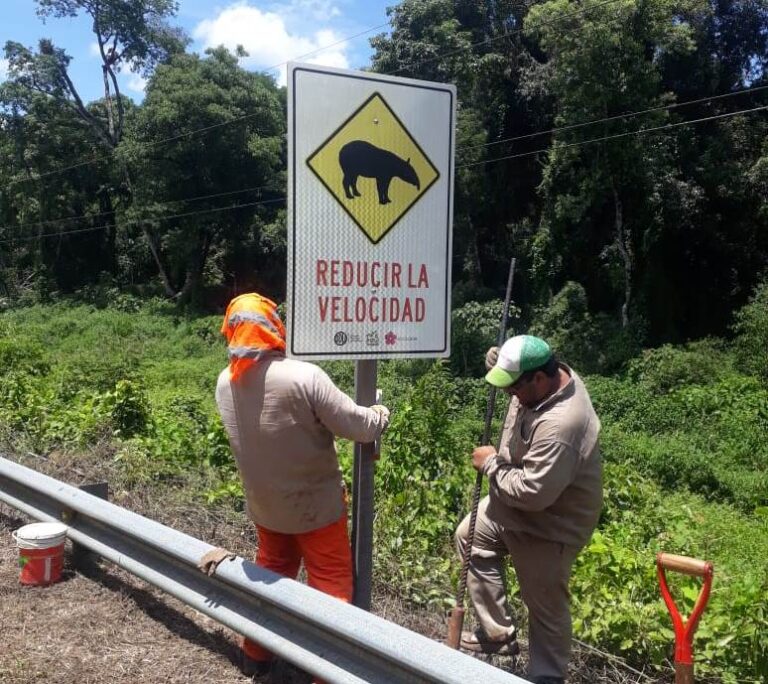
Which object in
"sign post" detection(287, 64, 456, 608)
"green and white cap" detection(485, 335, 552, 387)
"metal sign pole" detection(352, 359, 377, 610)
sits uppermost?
"sign post" detection(287, 64, 456, 608)

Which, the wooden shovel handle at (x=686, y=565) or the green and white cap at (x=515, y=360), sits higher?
the green and white cap at (x=515, y=360)

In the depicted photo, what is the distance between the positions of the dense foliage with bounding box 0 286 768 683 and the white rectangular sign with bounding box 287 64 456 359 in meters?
1.46

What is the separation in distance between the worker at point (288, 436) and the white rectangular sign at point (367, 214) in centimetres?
24

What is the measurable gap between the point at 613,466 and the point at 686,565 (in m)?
3.23

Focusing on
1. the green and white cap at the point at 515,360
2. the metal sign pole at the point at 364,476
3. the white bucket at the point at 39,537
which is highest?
the green and white cap at the point at 515,360

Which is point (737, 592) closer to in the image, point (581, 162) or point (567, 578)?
point (567, 578)

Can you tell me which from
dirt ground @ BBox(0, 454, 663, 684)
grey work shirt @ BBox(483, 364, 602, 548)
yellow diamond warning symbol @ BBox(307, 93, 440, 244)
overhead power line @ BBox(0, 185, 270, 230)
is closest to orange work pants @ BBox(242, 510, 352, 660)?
dirt ground @ BBox(0, 454, 663, 684)

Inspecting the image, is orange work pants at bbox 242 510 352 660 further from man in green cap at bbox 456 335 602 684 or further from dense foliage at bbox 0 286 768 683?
dense foliage at bbox 0 286 768 683

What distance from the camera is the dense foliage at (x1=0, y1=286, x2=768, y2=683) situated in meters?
3.39

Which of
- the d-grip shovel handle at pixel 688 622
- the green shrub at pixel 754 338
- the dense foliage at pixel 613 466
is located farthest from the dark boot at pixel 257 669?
the green shrub at pixel 754 338

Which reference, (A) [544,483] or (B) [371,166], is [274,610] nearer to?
(A) [544,483]

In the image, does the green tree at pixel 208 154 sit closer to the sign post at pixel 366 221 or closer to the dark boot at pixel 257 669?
the sign post at pixel 366 221

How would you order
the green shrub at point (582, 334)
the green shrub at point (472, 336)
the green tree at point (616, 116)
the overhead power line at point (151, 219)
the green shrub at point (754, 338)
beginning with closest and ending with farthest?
the green shrub at point (754, 338)
the green tree at point (616, 116)
the green shrub at point (582, 334)
the green shrub at point (472, 336)
the overhead power line at point (151, 219)

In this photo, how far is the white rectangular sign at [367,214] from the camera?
2.87 meters
